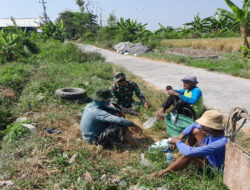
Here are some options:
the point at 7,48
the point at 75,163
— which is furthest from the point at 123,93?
the point at 7,48

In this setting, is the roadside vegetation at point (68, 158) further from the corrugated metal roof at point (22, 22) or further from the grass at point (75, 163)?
the corrugated metal roof at point (22, 22)

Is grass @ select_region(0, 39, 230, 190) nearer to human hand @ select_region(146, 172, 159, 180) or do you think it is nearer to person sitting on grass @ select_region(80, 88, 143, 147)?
human hand @ select_region(146, 172, 159, 180)

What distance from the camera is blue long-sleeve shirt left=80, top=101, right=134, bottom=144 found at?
131 inches

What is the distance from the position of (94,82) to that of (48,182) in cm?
514

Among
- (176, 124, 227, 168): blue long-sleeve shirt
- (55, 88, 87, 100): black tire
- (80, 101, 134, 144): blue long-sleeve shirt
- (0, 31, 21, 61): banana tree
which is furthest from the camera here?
(0, 31, 21, 61): banana tree

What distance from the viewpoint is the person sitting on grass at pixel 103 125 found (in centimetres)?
335

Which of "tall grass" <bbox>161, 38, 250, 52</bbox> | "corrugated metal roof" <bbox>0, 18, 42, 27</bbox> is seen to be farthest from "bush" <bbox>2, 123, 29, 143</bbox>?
"corrugated metal roof" <bbox>0, 18, 42, 27</bbox>

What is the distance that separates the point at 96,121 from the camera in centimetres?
344

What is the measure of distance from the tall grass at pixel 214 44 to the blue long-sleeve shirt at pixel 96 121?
15.8m

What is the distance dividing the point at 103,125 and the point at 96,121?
0.62 ft

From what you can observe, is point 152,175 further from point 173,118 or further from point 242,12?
point 242,12

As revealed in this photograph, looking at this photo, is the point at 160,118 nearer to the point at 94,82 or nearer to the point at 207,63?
the point at 94,82

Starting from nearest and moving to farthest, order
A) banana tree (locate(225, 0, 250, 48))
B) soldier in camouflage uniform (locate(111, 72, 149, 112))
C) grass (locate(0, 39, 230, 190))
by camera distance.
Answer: grass (locate(0, 39, 230, 190)), soldier in camouflage uniform (locate(111, 72, 149, 112)), banana tree (locate(225, 0, 250, 48))

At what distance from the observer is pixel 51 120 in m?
4.59
